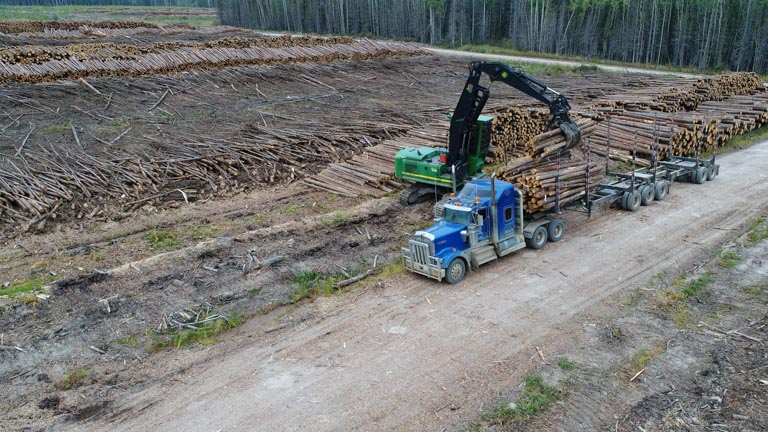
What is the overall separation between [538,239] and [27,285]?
43.3ft

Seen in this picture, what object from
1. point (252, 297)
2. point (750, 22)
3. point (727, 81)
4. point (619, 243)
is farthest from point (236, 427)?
point (750, 22)

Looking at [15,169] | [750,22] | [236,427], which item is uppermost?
[750,22]

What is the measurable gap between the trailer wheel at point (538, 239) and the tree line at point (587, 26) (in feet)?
121

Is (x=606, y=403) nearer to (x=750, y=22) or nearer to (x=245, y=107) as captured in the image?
(x=245, y=107)

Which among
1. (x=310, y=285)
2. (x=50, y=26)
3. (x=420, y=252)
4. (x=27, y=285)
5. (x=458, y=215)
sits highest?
(x=50, y=26)

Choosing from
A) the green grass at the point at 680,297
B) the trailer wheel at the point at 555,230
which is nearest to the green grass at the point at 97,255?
the trailer wheel at the point at 555,230

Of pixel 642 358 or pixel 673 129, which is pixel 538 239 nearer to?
pixel 642 358

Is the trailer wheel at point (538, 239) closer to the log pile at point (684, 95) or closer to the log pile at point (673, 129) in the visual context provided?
the log pile at point (673, 129)

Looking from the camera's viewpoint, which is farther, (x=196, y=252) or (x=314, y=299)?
(x=196, y=252)

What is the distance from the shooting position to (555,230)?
16.7 meters

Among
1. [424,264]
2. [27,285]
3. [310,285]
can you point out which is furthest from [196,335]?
[424,264]

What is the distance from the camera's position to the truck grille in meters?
14.3

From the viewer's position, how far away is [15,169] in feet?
68.9

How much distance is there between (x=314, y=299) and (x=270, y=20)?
Result: 82.9 m
